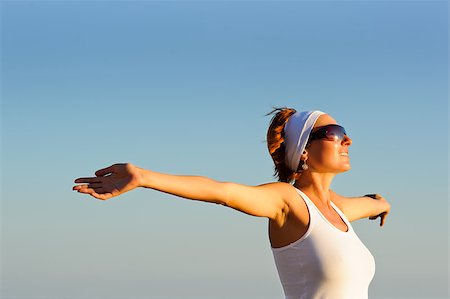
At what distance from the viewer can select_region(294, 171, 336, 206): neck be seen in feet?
29.0

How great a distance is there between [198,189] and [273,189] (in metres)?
1.23

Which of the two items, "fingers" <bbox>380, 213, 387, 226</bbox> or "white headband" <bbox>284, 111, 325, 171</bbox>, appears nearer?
"white headband" <bbox>284, 111, 325, 171</bbox>

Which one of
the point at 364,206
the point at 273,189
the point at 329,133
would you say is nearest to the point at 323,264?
the point at 273,189

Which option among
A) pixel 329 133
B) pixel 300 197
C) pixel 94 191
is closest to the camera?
pixel 94 191

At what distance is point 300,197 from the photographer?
8359mm

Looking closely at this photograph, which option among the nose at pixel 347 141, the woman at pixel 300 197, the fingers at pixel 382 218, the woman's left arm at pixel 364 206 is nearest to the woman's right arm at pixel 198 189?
the woman at pixel 300 197

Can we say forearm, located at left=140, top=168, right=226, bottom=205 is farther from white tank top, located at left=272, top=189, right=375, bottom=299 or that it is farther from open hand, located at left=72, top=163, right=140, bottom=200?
white tank top, located at left=272, top=189, right=375, bottom=299

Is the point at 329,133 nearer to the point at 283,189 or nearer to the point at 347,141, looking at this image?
the point at 347,141

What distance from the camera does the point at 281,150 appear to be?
909 cm

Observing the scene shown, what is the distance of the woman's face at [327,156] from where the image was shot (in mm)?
8828

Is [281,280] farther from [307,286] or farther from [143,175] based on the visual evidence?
[143,175]

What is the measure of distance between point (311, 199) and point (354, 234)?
0.57m

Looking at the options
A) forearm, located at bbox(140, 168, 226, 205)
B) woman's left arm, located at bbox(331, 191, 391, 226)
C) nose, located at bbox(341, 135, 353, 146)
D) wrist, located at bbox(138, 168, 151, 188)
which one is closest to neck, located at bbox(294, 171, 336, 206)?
nose, located at bbox(341, 135, 353, 146)

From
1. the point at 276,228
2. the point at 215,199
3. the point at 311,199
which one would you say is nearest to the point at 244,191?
the point at 215,199
